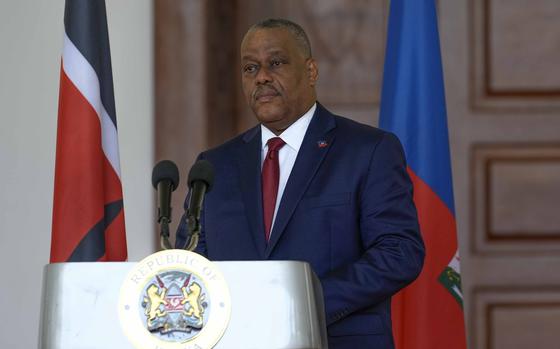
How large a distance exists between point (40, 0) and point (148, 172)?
737mm

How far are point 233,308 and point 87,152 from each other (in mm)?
1699

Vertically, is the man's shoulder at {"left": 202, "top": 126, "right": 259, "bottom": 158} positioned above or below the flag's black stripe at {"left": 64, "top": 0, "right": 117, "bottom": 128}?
below

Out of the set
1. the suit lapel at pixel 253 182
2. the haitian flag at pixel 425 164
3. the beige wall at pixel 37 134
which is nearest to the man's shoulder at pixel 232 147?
the suit lapel at pixel 253 182

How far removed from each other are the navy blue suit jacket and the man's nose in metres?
0.16

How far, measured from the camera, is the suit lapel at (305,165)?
7.83ft

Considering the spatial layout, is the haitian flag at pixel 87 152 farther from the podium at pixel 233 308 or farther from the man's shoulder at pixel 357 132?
the podium at pixel 233 308

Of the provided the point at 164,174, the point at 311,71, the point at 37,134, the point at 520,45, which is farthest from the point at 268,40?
the point at 520,45

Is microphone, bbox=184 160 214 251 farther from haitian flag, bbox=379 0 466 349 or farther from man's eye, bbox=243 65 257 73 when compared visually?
haitian flag, bbox=379 0 466 349

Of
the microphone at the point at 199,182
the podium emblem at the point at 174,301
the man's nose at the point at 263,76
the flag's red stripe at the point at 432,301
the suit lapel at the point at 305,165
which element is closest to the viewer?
the podium emblem at the point at 174,301

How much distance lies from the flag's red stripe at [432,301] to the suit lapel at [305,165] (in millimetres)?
876

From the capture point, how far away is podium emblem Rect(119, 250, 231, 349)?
5.49 ft

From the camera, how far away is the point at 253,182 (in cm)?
251

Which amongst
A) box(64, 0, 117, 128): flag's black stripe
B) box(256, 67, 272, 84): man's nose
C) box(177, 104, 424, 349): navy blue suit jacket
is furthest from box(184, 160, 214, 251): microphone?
box(64, 0, 117, 128): flag's black stripe

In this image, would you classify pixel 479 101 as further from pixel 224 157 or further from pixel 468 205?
pixel 224 157
